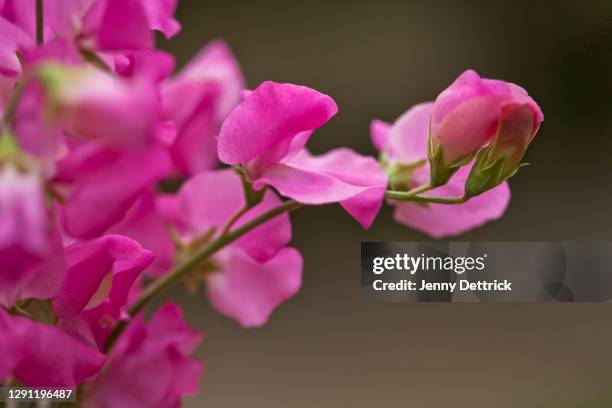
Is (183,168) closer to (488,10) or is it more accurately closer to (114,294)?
(114,294)

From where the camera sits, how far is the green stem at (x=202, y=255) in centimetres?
34

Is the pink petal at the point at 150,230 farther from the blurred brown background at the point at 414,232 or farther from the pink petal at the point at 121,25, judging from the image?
the blurred brown background at the point at 414,232

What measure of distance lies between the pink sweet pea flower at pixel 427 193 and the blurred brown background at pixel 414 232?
184mm

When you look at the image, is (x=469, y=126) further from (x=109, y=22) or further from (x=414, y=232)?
(x=414, y=232)

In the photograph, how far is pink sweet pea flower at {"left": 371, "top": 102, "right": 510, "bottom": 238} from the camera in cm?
42

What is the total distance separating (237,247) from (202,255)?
0.25 feet

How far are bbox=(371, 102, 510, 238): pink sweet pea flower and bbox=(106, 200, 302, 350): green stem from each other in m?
0.10

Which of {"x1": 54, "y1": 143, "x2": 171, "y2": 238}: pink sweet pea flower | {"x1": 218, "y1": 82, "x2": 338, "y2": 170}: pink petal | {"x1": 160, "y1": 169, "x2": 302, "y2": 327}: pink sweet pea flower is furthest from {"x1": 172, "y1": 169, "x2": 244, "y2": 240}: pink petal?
{"x1": 54, "y1": 143, "x2": 171, "y2": 238}: pink sweet pea flower

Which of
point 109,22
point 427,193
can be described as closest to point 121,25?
point 109,22

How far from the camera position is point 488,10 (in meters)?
0.77

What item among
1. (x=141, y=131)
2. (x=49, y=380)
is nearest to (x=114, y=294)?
(x=49, y=380)

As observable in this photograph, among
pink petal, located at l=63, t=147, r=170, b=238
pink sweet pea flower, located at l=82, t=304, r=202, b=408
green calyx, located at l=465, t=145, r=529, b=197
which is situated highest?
green calyx, located at l=465, t=145, r=529, b=197

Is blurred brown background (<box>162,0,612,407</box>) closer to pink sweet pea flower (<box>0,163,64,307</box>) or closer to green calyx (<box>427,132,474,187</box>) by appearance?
green calyx (<box>427,132,474,187</box>)

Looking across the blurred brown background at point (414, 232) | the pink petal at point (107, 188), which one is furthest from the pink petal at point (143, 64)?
the blurred brown background at point (414, 232)
